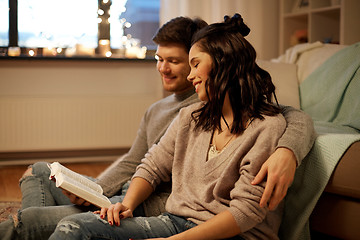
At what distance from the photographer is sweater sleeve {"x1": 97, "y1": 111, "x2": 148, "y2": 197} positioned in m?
1.60

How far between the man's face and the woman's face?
0.30 meters

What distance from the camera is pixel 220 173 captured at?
122cm

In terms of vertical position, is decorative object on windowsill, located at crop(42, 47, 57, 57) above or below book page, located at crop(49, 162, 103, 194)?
above

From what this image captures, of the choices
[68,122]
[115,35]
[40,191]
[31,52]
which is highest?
[115,35]

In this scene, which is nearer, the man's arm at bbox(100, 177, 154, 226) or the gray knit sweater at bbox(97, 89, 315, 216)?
the man's arm at bbox(100, 177, 154, 226)

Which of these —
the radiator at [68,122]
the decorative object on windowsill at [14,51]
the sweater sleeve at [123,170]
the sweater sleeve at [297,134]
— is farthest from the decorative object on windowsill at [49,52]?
the sweater sleeve at [297,134]

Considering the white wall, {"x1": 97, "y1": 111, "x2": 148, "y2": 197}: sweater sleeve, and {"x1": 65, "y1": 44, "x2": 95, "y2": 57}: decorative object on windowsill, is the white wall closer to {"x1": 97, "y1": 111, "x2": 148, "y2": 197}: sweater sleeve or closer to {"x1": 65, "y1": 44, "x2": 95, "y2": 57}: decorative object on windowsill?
{"x1": 65, "y1": 44, "x2": 95, "y2": 57}: decorative object on windowsill

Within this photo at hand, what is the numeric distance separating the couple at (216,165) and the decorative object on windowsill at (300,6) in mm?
2319

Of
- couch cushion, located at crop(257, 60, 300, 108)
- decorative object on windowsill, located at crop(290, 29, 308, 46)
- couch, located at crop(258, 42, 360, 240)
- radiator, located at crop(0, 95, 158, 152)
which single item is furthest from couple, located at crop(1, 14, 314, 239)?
decorative object on windowsill, located at crop(290, 29, 308, 46)

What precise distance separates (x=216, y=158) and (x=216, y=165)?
0.02 metres

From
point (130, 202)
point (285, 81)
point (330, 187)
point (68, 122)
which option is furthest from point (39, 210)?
point (68, 122)

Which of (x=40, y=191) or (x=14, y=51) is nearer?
(x=40, y=191)

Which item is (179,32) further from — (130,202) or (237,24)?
(130,202)

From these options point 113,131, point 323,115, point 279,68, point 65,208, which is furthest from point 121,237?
point 113,131
